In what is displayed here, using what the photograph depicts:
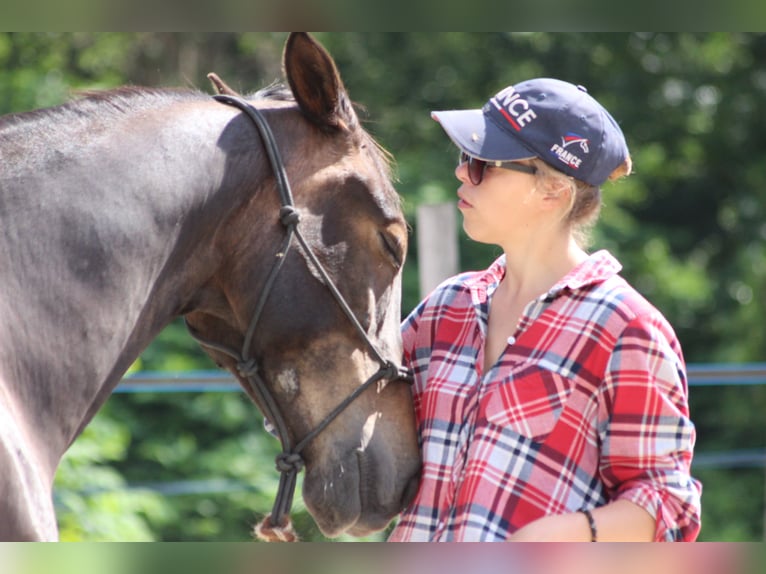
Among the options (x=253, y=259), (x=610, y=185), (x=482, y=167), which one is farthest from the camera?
(x=610, y=185)

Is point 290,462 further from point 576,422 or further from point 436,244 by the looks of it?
point 436,244

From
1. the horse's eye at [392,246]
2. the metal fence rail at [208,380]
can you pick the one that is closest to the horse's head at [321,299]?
the horse's eye at [392,246]

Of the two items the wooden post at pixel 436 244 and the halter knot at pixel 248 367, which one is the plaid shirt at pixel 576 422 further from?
the wooden post at pixel 436 244

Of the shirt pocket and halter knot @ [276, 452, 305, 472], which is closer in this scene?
the shirt pocket

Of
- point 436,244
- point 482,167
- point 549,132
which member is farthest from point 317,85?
point 436,244

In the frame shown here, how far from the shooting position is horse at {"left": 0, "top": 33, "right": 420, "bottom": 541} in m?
1.70

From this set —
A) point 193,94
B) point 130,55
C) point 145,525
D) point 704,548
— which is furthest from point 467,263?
point 704,548

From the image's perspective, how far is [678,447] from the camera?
158cm

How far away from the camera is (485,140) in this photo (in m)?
1.76

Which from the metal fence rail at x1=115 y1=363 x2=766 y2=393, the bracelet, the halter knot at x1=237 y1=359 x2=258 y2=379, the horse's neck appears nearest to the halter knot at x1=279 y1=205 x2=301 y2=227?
the horse's neck

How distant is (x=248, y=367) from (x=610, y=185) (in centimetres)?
663

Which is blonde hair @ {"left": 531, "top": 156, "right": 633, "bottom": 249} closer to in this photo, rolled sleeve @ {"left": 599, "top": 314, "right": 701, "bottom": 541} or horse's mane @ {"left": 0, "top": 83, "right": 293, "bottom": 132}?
rolled sleeve @ {"left": 599, "top": 314, "right": 701, "bottom": 541}

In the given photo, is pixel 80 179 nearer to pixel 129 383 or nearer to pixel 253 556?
pixel 253 556

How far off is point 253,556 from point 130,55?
29.7 ft
